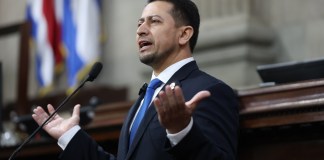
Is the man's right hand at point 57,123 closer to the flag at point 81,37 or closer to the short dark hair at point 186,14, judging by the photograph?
the short dark hair at point 186,14

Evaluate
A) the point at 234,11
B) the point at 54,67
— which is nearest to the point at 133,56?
the point at 54,67

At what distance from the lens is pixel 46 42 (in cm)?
781

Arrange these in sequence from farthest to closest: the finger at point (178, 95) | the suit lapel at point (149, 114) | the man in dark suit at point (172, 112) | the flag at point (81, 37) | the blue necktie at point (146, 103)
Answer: the flag at point (81, 37), the blue necktie at point (146, 103), the suit lapel at point (149, 114), the man in dark suit at point (172, 112), the finger at point (178, 95)

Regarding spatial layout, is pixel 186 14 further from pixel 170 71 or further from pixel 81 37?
pixel 81 37

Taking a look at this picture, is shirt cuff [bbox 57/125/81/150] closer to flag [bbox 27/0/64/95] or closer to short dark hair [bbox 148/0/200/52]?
short dark hair [bbox 148/0/200/52]

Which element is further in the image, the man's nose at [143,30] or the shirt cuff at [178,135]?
the man's nose at [143,30]

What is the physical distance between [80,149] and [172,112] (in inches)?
29.0

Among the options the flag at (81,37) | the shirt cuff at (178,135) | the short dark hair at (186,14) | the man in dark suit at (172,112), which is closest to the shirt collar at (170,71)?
the man in dark suit at (172,112)

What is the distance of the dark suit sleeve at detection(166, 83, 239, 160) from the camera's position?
263 cm

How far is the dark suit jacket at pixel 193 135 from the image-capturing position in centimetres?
264

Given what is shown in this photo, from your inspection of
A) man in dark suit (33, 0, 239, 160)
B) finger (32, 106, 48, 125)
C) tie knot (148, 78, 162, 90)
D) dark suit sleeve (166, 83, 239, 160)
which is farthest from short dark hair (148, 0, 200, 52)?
finger (32, 106, 48, 125)

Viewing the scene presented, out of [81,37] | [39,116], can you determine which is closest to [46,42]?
[81,37]

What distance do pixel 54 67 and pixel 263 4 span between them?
2555mm

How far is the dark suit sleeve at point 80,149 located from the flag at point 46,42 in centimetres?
464
